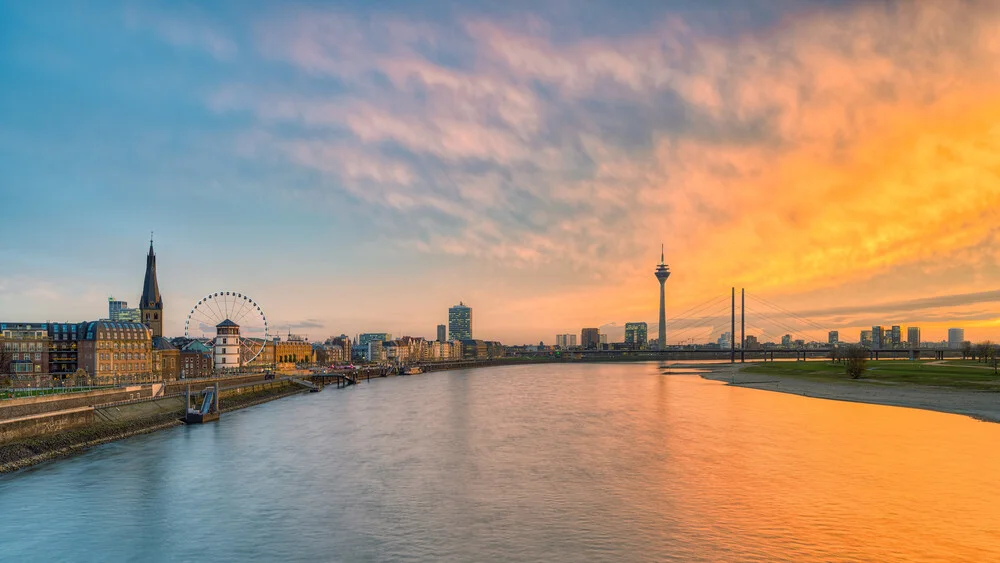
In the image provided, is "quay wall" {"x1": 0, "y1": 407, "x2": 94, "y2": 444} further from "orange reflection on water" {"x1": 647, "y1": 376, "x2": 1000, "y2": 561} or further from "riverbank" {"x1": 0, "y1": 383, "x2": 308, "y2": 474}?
"orange reflection on water" {"x1": 647, "y1": 376, "x2": 1000, "y2": 561}

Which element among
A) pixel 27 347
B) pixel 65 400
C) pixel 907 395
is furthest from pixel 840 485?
pixel 27 347

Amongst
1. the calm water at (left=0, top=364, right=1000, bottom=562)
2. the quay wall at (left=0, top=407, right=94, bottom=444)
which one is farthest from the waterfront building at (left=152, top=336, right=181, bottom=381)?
the calm water at (left=0, top=364, right=1000, bottom=562)

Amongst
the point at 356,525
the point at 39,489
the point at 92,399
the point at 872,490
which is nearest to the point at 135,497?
the point at 39,489

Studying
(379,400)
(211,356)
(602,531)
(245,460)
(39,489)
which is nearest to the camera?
(602,531)

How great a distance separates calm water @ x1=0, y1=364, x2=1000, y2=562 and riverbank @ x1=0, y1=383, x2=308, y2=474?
245 centimetres

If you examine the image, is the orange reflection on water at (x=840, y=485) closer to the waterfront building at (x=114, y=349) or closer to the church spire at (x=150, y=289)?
the waterfront building at (x=114, y=349)

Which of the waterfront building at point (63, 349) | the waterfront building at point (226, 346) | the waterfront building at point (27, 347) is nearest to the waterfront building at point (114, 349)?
the waterfront building at point (63, 349)

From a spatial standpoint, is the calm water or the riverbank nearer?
the calm water

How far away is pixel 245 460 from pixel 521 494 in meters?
25.7

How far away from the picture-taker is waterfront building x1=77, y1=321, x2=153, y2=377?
126250mm

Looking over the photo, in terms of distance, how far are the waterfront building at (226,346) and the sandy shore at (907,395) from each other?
135 m

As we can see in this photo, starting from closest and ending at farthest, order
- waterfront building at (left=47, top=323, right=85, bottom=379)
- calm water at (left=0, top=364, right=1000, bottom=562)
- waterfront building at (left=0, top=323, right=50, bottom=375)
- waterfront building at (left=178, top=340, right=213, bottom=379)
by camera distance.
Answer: calm water at (left=0, top=364, right=1000, bottom=562), waterfront building at (left=0, top=323, right=50, bottom=375), waterfront building at (left=47, top=323, right=85, bottom=379), waterfront building at (left=178, top=340, right=213, bottom=379)

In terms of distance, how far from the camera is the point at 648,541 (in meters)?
26.5

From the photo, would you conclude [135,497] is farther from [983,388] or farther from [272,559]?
[983,388]
